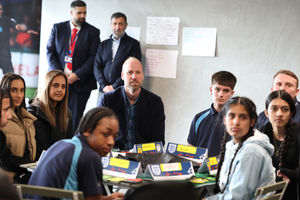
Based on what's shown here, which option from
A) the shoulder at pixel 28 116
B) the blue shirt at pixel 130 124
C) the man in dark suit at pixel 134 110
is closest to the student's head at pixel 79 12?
the man in dark suit at pixel 134 110

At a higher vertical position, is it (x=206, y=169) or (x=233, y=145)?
(x=233, y=145)

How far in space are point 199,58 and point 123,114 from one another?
7.19 ft

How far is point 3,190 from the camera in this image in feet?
3.79

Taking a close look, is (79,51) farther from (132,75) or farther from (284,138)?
(284,138)

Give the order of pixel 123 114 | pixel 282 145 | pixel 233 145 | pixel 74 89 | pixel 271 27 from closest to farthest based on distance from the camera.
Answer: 1. pixel 233 145
2. pixel 282 145
3. pixel 123 114
4. pixel 271 27
5. pixel 74 89

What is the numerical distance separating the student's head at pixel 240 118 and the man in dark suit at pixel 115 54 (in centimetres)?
328

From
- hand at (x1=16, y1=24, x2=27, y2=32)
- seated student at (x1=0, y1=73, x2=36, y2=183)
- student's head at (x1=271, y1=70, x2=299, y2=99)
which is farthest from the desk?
hand at (x1=16, y1=24, x2=27, y2=32)

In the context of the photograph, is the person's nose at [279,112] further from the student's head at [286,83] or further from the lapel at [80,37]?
the lapel at [80,37]

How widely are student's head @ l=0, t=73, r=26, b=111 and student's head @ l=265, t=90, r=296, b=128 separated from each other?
1.99 metres

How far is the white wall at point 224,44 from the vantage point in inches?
232

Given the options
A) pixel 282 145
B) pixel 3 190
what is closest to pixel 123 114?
pixel 282 145

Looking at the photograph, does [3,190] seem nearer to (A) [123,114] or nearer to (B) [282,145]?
(B) [282,145]

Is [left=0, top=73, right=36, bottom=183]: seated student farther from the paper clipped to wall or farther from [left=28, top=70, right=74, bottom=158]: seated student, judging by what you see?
the paper clipped to wall

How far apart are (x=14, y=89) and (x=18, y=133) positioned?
0.45 meters
